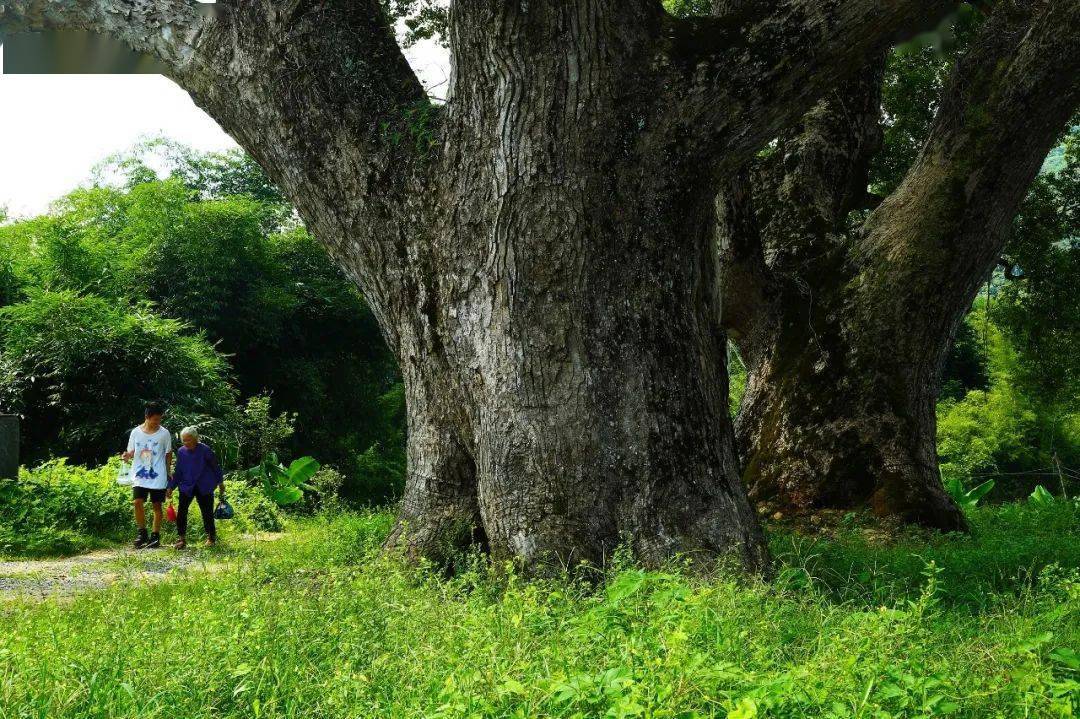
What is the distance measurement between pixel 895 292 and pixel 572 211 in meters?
4.67

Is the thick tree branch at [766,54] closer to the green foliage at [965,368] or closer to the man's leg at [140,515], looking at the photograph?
the man's leg at [140,515]

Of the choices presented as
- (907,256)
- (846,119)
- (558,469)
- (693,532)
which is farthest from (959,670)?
(846,119)

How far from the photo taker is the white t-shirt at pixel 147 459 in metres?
10.3

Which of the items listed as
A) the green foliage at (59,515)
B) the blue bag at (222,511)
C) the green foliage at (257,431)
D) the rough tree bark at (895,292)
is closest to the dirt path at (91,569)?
the green foliage at (59,515)

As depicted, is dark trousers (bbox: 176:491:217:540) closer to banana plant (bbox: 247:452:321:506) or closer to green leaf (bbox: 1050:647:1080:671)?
banana plant (bbox: 247:452:321:506)

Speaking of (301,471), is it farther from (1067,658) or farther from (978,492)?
(1067,658)

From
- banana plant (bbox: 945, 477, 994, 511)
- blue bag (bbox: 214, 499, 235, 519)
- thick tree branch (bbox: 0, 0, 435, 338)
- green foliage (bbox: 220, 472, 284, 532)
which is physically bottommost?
banana plant (bbox: 945, 477, 994, 511)

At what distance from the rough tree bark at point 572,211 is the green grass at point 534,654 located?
694mm

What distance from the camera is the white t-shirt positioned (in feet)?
33.8

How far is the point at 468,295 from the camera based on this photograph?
620 cm

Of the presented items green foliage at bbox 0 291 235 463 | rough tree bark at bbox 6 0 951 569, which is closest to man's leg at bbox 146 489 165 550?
rough tree bark at bbox 6 0 951 569

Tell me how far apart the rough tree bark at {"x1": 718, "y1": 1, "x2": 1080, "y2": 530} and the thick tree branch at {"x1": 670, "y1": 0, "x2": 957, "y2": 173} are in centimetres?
299

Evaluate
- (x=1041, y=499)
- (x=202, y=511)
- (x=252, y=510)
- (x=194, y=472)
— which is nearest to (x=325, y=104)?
(x=194, y=472)

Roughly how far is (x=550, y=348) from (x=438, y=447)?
4.11 feet
